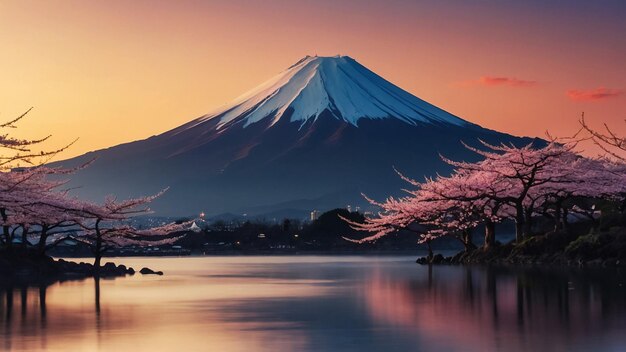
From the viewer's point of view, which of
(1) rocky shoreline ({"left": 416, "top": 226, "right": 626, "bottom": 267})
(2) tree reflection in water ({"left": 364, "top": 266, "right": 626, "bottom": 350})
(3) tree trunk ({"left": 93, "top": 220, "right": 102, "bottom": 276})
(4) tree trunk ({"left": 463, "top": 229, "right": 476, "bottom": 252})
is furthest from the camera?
(4) tree trunk ({"left": 463, "top": 229, "right": 476, "bottom": 252})

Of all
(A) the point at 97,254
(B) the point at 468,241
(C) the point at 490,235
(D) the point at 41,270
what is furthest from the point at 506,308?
(B) the point at 468,241

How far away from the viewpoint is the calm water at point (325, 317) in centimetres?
1416

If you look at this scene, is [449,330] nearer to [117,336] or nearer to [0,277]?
[117,336]

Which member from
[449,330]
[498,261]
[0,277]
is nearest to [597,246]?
[498,261]

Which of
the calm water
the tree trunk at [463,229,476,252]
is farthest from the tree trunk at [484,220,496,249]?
the calm water

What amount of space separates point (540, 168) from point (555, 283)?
2032cm

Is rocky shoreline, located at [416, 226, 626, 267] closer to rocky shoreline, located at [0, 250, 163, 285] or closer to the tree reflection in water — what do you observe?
the tree reflection in water

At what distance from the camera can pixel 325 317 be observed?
18344 mm

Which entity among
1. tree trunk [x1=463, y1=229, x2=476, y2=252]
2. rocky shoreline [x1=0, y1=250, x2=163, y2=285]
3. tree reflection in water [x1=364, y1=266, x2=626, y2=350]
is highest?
tree trunk [x1=463, y1=229, x2=476, y2=252]

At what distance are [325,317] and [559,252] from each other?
1030 inches

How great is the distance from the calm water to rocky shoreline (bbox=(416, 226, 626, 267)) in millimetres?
9441

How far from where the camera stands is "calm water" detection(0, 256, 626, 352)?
14.2m

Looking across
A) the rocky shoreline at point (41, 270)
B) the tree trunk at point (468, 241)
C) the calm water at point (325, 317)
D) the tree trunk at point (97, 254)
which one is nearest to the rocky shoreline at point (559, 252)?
the tree trunk at point (468, 241)

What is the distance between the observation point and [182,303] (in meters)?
22.2
